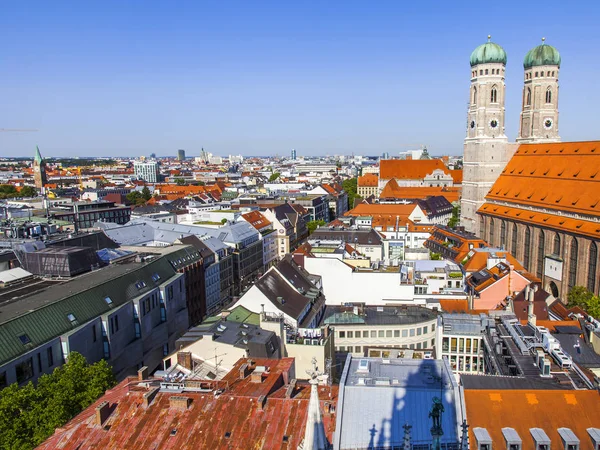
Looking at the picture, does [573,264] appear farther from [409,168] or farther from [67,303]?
[409,168]

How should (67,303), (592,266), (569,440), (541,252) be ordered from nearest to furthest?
(569,440)
(67,303)
(592,266)
(541,252)

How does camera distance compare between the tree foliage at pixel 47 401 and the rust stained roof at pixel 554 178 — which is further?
the rust stained roof at pixel 554 178

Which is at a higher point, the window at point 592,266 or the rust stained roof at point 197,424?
the rust stained roof at point 197,424

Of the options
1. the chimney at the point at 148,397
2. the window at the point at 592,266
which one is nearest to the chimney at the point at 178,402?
the chimney at the point at 148,397

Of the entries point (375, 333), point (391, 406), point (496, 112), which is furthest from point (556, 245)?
point (391, 406)

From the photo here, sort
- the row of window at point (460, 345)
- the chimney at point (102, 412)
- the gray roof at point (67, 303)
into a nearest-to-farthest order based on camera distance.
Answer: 1. the chimney at point (102, 412)
2. the gray roof at point (67, 303)
3. the row of window at point (460, 345)

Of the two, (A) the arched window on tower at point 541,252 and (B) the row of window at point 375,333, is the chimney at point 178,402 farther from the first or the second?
(A) the arched window on tower at point 541,252
